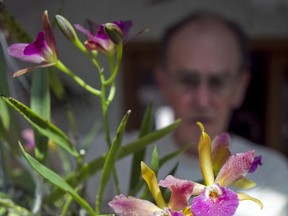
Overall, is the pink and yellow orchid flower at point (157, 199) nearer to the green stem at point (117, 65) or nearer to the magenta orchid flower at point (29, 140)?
the green stem at point (117, 65)

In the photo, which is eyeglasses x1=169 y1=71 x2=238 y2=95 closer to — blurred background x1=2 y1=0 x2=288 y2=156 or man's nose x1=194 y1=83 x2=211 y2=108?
man's nose x1=194 y1=83 x2=211 y2=108

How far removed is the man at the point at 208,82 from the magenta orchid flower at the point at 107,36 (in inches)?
30.2

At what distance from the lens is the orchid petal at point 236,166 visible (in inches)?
13.9

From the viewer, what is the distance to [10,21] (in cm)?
49

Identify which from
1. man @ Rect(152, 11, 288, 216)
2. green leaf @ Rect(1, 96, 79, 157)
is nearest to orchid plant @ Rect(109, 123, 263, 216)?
green leaf @ Rect(1, 96, 79, 157)

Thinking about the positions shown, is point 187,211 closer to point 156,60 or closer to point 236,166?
point 236,166

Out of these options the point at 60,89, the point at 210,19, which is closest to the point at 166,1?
the point at 210,19

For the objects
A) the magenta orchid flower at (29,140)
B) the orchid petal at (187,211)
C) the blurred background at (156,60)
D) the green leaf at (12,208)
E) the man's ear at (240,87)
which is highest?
the orchid petal at (187,211)

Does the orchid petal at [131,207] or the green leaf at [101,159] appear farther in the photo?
the green leaf at [101,159]

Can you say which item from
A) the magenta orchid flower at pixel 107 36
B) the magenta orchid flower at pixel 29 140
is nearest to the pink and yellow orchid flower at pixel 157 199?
the magenta orchid flower at pixel 107 36

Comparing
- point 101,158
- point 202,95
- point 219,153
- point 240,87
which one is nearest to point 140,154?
point 101,158

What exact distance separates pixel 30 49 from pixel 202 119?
0.80 meters

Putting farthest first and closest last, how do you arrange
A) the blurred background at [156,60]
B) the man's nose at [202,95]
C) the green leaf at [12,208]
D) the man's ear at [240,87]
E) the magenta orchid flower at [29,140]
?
the blurred background at [156,60] < the man's ear at [240,87] < the man's nose at [202,95] < the magenta orchid flower at [29,140] < the green leaf at [12,208]

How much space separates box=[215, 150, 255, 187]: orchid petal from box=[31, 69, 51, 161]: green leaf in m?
0.17
